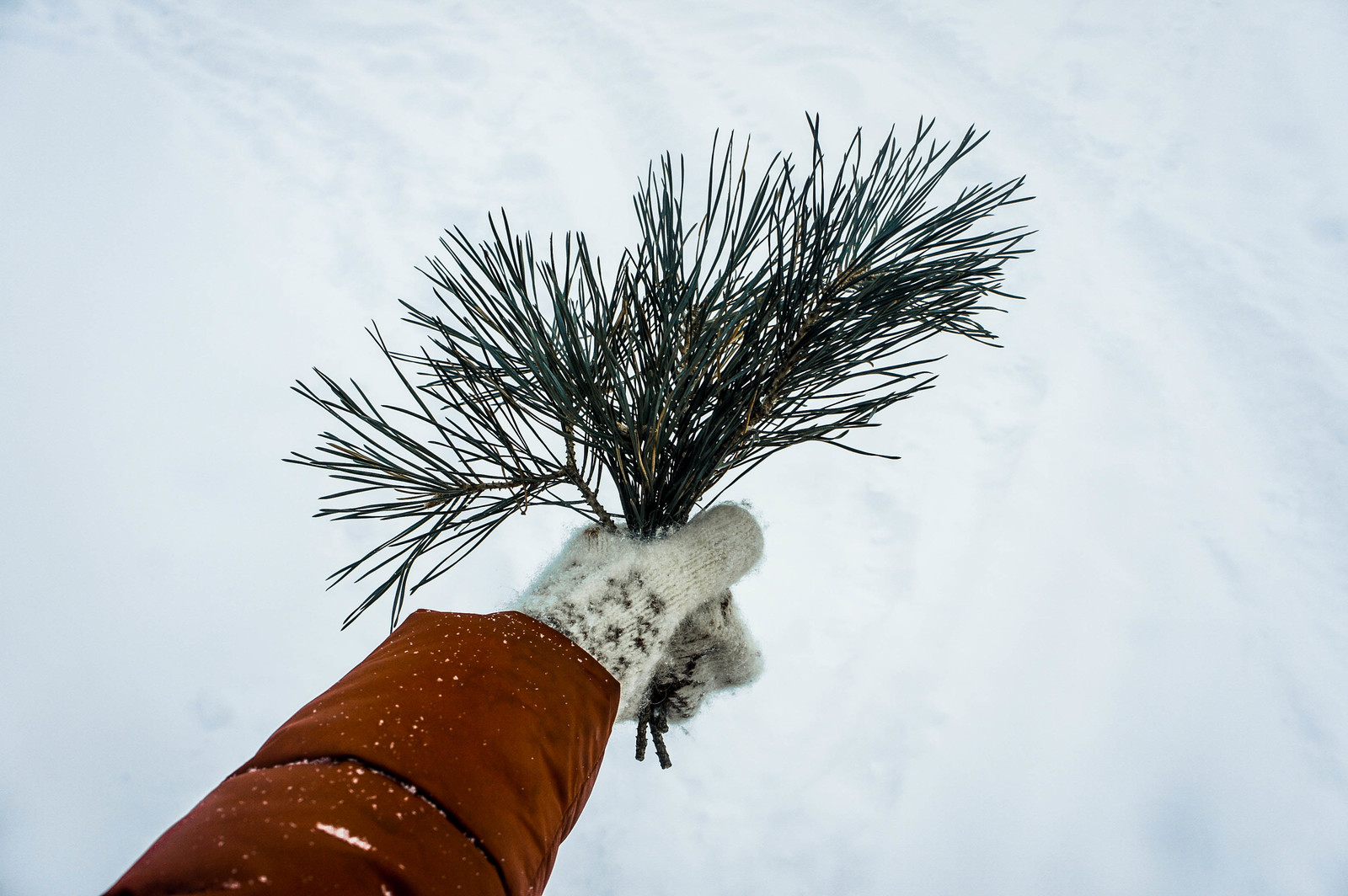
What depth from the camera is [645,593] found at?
37 centimetres

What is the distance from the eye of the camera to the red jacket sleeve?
181 millimetres

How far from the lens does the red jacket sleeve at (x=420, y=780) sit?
0.59 feet

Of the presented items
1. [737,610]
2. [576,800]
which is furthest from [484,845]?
[737,610]

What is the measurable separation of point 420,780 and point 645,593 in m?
0.16

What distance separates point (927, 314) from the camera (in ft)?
1.26

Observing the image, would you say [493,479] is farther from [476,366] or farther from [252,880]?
[252,880]

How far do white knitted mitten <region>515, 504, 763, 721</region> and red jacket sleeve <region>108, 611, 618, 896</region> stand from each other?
0.11ft

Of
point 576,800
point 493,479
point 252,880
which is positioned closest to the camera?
point 252,880

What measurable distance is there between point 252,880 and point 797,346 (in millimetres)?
306

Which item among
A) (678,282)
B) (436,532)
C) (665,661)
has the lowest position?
(665,661)

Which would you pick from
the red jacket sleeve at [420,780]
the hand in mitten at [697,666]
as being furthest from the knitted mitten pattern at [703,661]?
the red jacket sleeve at [420,780]

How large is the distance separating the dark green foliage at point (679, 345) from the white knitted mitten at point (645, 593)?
23 millimetres

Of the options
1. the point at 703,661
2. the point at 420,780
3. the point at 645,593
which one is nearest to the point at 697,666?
the point at 703,661

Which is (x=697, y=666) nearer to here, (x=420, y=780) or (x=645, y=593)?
(x=645, y=593)
